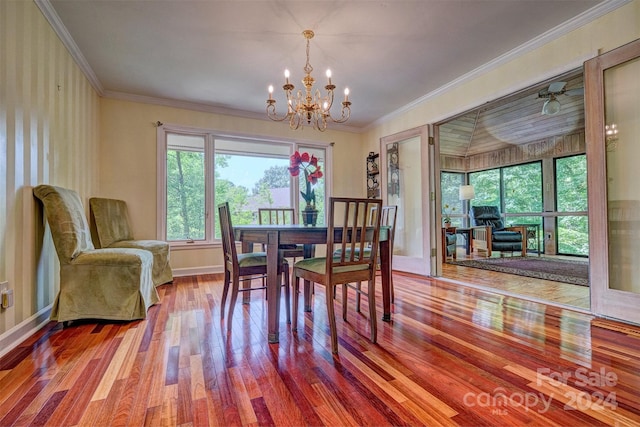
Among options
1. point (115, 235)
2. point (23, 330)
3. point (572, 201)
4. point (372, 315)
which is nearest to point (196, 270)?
point (115, 235)

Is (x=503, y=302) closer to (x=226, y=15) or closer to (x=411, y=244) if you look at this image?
(x=411, y=244)

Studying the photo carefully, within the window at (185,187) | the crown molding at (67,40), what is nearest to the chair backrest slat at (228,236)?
the crown molding at (67,40)

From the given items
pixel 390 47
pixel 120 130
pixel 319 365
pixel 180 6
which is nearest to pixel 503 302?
pixel 319 365

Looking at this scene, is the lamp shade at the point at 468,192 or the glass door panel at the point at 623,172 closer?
the glass door panel at the point at 623,172

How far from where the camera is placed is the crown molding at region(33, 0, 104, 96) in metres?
2.23

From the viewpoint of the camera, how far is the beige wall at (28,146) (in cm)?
183

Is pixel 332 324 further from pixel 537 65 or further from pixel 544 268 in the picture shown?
pixel 544 268

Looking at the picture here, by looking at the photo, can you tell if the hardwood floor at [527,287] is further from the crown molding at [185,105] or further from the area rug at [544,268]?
the crown molding at [185,105]

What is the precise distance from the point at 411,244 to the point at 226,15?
3.59m

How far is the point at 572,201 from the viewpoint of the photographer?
5.97 m

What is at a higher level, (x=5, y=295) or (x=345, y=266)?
(x=345, y=266)

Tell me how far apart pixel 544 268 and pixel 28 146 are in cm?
624

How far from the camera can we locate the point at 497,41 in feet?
9.02

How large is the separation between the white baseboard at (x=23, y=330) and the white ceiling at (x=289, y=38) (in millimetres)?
2324
